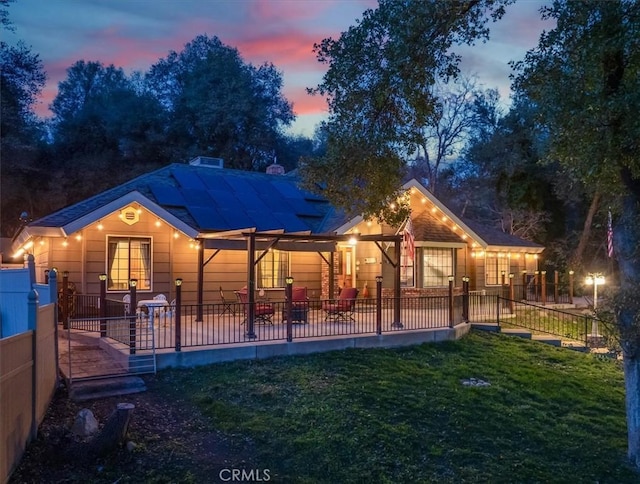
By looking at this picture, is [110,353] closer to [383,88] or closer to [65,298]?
[65,298]

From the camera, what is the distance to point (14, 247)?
58.5 ft

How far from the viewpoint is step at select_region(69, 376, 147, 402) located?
27.1 ft

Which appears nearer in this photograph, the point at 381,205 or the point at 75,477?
the point at 75,477

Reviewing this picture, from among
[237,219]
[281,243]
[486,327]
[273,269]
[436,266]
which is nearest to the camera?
[281,243]

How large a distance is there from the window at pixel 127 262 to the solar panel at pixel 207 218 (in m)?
1.64

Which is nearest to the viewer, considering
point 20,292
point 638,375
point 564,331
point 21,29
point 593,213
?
point 638,375

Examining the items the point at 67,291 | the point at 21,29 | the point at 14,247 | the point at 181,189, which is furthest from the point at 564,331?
the point at 21,29

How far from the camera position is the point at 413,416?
829 centimetres

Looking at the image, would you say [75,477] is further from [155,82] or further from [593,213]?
[155,82]

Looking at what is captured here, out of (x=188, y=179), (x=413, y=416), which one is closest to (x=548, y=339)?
(x=413, y=416)

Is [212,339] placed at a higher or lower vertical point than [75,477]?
higher

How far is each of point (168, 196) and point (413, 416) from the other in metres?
11.3

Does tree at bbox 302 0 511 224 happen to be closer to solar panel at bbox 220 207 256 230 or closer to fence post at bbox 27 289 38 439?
fence post at bbox 27 289 38 439

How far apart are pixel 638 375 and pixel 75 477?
7872mm
